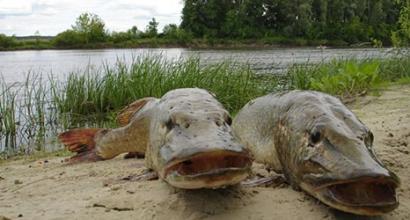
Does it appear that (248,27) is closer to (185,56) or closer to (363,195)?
(185,56)

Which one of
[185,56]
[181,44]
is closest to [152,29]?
[181,44]

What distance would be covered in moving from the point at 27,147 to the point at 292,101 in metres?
6.56

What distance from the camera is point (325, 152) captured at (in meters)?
3.07

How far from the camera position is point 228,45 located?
74.9m

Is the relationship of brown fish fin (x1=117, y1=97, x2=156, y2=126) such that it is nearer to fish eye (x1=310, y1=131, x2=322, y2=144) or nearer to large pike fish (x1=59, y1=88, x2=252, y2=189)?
large pike fish (x1=59, y1=88, x2=252, y2=189)

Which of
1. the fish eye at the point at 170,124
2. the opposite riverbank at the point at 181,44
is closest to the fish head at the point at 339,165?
the fish eye at the point at 170,124

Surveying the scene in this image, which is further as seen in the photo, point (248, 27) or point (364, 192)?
point (248, 27)

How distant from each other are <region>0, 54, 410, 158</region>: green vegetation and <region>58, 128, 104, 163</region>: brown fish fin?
183 inches

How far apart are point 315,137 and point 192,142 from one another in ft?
2.75

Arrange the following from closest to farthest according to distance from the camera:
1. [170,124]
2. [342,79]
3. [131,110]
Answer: [170,124], [131,110], [342,79]

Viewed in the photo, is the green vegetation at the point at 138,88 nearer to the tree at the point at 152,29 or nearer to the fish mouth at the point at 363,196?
the fish mouth at the point at 363,196

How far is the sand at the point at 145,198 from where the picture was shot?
3117 mm

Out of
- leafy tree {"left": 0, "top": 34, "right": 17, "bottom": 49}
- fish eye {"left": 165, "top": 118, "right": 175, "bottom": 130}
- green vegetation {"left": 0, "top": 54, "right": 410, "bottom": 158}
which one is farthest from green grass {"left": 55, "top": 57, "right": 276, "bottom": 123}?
leafy tree {"left": 0, "top": 34, "right": 17, "bottom": 49}

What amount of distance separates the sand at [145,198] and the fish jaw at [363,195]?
17cm
